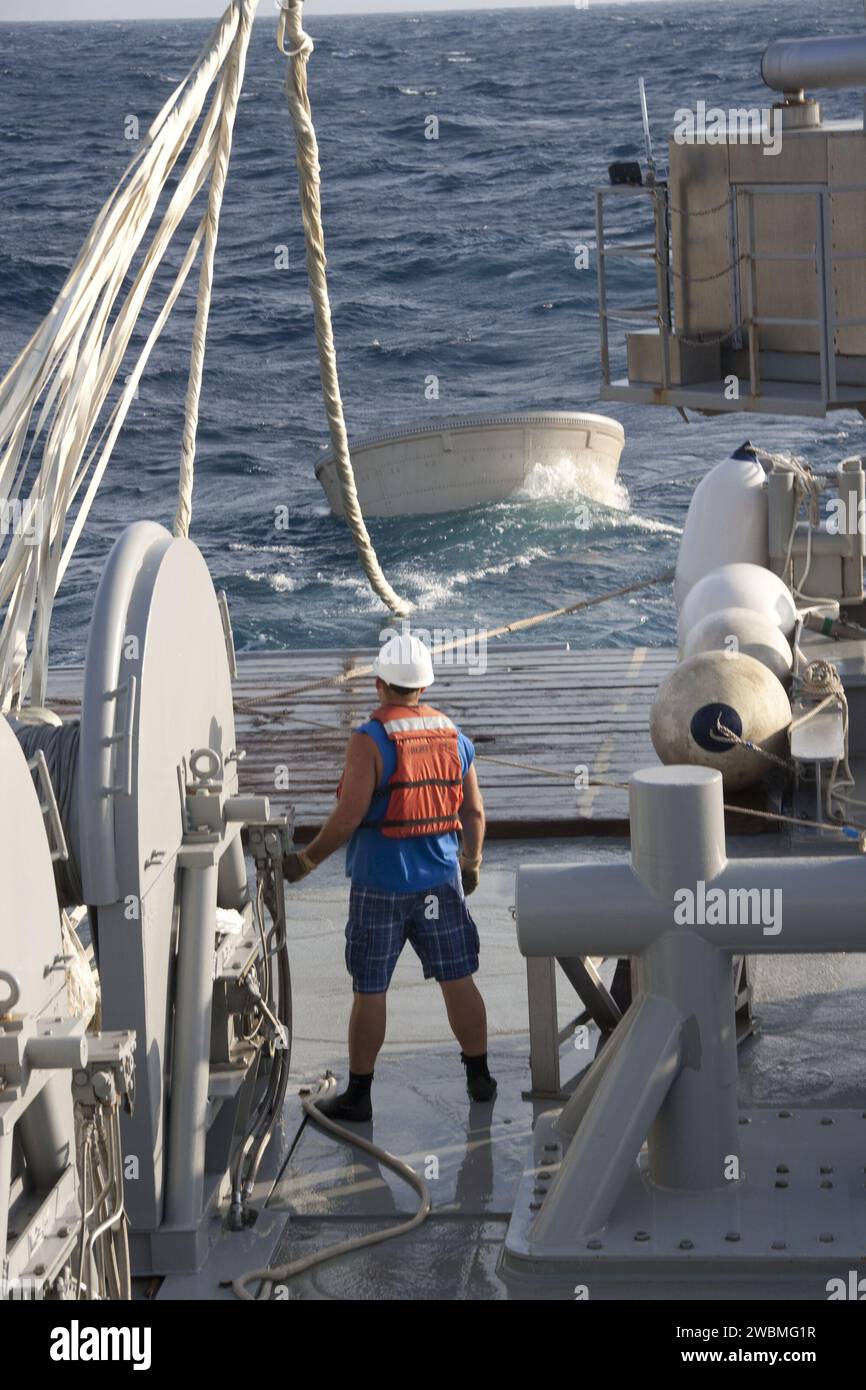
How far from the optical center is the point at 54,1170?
416 cm

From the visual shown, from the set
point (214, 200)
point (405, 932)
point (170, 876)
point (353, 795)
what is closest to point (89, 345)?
point (214, 200)

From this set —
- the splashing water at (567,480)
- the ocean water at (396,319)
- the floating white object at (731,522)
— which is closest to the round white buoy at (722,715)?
the floating white object at (731,522)

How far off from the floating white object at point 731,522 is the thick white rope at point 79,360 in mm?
5868

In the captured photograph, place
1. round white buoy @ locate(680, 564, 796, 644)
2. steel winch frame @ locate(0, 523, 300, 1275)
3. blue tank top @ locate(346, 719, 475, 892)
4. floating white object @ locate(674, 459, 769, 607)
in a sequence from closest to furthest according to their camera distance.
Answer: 1. steel winch frame @ locate(0, 523, 300, 1275)
2. blue tank top @ locate(346, 719, 475, 892)
3. round white buoy @ locate(680, 564, 796, 644)
4. floating white object @ locate(674, 459, 769, 607)

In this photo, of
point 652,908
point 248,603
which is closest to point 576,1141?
point 652,908

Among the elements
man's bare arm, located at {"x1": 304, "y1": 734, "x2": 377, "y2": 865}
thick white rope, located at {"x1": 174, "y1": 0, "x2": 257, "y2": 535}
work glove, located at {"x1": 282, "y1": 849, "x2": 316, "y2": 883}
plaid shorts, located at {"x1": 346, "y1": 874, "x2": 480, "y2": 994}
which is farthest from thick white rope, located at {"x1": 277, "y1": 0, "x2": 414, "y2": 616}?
plaid shorts, located at {"x1": 346, "y1": 874, "x2": 480, "y2": 994}

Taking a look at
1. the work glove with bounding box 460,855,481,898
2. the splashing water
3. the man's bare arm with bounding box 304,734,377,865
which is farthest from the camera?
the splashing water

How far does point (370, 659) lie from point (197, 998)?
7635mm

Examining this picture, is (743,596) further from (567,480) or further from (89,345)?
(567,480)

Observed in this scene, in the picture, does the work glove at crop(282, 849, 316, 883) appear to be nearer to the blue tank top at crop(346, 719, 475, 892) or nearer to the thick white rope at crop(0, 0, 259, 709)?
the blue tank top at crop(346, 719, 475, 892)

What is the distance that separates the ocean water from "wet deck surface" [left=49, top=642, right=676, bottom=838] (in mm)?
11051

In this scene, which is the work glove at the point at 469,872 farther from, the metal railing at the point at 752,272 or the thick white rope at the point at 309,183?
the metal railing at the point at 752,272

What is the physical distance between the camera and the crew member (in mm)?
6219

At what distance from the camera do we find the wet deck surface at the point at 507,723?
32.3 ft
